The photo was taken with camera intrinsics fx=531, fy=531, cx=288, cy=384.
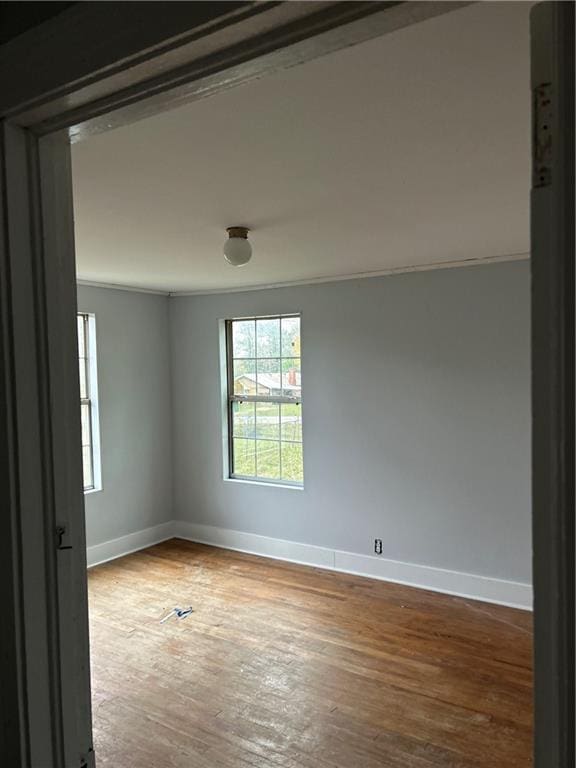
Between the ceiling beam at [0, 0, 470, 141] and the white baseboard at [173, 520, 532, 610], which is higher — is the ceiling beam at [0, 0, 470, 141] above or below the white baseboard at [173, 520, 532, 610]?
above

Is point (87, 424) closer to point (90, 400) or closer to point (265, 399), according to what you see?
point (90, 400)

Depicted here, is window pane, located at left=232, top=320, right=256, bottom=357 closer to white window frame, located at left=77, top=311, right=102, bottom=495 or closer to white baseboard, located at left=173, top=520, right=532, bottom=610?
white window frame, located at left=77, top=311, right=102, bottom=495

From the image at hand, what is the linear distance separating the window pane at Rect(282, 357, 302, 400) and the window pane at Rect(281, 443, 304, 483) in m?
A: 0.45

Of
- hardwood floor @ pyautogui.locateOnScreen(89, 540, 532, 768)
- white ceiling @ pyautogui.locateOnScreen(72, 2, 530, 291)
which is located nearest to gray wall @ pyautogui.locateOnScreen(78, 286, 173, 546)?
hardwood floor @ pyautogui.locateOnScreen(89, 540, 532, 768)

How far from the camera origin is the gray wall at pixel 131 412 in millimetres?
4609

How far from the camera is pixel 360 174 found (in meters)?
1.84

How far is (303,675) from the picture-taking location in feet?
9.55

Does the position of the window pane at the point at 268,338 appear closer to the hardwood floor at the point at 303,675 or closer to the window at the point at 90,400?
the window at the point at 90,400

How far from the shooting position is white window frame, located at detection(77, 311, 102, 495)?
452cm

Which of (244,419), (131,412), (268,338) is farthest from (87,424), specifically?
(268,338)

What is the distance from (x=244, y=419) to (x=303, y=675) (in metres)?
2.49

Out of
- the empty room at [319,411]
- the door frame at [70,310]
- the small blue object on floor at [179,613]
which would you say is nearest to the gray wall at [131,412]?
the empty room at [319,411]

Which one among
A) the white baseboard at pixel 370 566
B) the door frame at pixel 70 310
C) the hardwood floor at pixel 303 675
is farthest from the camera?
the white baseboard at pixel 370 566

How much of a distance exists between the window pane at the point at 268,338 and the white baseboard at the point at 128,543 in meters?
1.99
